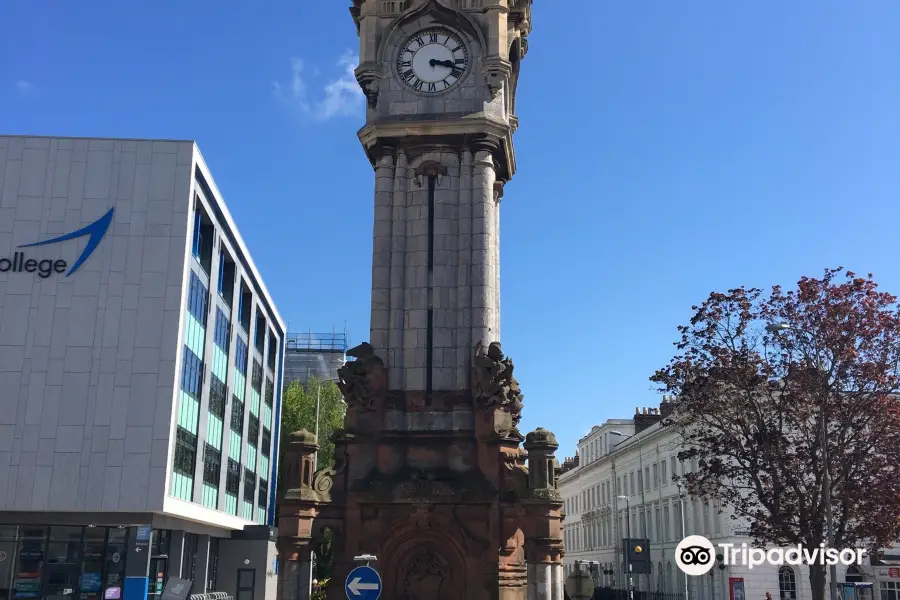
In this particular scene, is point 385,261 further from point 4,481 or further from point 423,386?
point 4,481

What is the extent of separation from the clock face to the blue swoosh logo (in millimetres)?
21251

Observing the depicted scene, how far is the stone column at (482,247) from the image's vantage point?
78.1ft

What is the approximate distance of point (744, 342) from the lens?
33.0m

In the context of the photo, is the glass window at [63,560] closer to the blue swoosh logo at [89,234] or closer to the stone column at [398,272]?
the blue swoosh logo at [89,234]

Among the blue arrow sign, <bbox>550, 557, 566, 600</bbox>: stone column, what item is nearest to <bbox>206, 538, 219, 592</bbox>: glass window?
<bbox>550, 557, 566, 600</bbox>: stone column

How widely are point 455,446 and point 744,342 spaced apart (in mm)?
14839

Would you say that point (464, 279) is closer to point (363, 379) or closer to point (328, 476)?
point (363, 379)

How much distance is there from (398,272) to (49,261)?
23.1 metres

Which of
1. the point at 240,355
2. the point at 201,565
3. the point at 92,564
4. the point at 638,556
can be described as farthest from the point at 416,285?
the point at 240,355

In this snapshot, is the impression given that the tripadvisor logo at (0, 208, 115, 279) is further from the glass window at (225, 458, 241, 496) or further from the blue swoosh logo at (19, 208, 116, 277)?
the glass window at (225, 458, 241, 496)

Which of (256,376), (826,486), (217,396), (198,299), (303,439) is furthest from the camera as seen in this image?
(256,376)

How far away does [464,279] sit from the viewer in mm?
24250

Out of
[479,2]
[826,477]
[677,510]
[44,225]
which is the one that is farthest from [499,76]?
[677,510]

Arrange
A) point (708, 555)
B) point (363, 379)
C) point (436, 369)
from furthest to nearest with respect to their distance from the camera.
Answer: point (436, 369) → point (363, 379) → point (708, 555)
